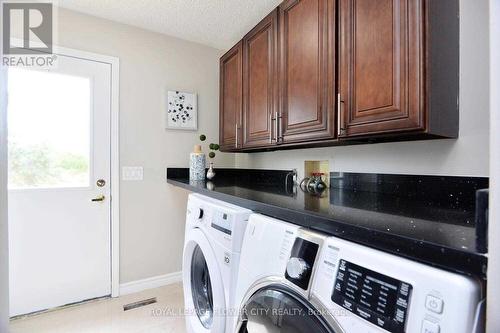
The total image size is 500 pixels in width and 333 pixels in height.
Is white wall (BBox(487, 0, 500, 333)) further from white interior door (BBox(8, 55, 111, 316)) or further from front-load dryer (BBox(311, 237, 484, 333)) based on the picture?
white interior door (BBox(8, 55, 111, 316))

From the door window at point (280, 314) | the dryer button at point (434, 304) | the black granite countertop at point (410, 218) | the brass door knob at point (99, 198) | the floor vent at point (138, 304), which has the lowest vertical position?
the floor vent at point (138, 304)

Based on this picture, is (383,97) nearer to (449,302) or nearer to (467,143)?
(467,143)

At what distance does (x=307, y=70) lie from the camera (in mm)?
1331

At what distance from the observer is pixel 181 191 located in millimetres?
2381

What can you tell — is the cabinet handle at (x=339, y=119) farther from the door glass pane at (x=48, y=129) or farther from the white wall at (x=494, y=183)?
the door glass pane at (x=48, y=129)

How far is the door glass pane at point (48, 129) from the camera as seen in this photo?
1751 millimetres

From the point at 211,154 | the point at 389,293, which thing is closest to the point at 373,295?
the point at 389,293

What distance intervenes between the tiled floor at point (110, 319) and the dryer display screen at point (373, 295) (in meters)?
1.55

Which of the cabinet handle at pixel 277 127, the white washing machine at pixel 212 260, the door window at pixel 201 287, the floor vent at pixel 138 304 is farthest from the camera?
the floor vent at pixel 138 304

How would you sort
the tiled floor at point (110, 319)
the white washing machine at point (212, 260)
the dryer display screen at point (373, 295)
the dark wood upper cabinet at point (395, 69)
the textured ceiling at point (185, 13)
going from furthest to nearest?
the textured ceiling at point (185, 13)
the tiled floor at point (110, 319)
the white washing machine at point (212, 260)
the dark wood upper cabinet at point (395, 69)
the dryer display screen at point (373, 295)

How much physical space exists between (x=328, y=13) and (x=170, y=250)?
7.22 ft

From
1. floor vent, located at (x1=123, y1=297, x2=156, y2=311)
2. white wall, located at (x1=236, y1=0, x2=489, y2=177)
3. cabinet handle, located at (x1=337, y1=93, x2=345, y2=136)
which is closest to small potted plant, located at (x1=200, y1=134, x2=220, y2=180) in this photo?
floor vent, located at (x1=123, y1=297, x2=156, y2=311)

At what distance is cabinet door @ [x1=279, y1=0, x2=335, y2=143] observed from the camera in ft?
3.97

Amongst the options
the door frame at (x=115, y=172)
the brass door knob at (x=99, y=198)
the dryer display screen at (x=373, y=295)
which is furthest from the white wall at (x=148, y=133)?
the dryer display screen at (x=373, y=295)
